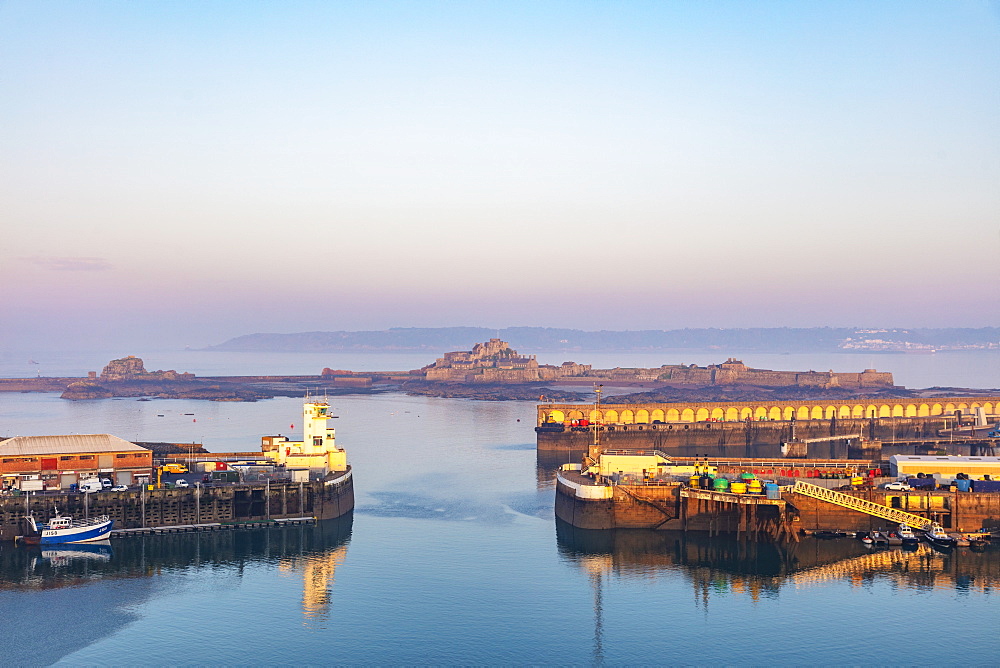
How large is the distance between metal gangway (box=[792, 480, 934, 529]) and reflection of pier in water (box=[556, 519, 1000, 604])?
2214 millimetres

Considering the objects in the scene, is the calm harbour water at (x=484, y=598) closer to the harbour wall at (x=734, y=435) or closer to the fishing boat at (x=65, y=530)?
the fishing boat at (x=65, y=530)

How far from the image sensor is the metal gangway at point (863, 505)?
6525cm

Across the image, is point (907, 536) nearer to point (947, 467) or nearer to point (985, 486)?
point (985, 486)

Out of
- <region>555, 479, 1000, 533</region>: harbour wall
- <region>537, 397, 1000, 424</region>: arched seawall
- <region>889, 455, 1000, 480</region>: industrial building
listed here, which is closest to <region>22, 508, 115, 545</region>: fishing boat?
<region>555, 479, 1000, 533</region>: harbour wall

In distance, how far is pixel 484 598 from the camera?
54000 mm

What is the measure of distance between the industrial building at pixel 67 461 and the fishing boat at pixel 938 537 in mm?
51627

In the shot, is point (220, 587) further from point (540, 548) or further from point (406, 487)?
point (406, 487)

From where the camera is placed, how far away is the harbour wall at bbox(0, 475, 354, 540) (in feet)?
211

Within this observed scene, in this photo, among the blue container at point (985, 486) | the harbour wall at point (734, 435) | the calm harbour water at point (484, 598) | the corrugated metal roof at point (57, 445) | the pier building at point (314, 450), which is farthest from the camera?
the harbour wall at point (734, 435)

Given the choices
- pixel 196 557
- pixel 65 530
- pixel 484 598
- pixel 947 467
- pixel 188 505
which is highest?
pixel 947 467

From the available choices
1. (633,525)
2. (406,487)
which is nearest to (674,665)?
(633,525)

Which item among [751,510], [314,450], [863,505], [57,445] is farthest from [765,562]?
[57,445]

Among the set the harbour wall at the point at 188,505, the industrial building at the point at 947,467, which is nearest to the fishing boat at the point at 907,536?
the industrial building at the point at 947,467

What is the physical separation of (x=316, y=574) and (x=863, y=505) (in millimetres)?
34899
